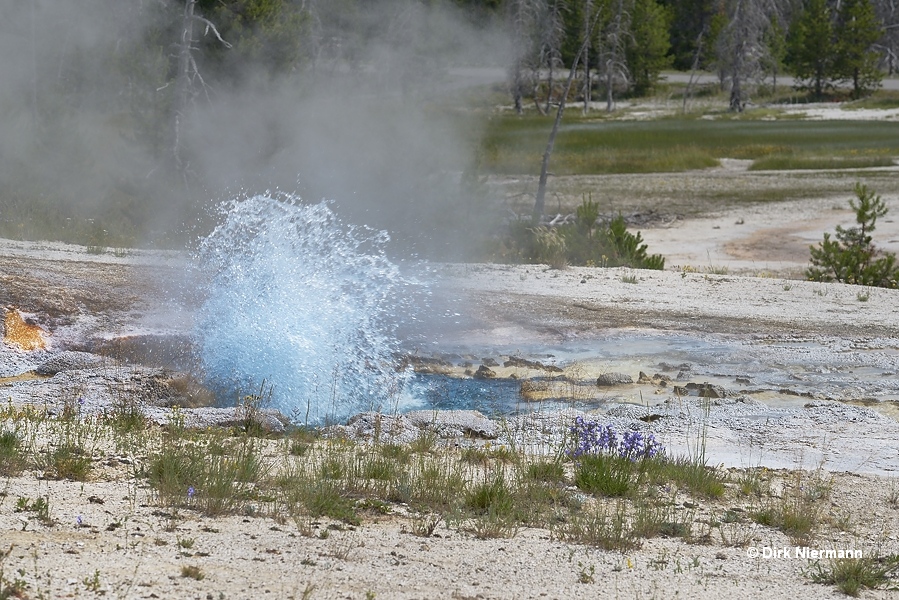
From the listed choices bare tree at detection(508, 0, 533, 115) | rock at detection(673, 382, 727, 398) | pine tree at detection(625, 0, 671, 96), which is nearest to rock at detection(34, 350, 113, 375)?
rock at detection(673, 382, 727, 398)

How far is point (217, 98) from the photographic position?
15328 millimetres

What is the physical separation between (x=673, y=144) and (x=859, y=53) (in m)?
25.2

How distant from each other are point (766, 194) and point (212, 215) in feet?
50.5

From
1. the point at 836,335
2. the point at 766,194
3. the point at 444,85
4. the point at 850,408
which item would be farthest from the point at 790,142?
the point at 850,408

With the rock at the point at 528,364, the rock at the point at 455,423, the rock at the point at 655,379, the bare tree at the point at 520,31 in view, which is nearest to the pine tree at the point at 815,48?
the bare tree at the point at 520,31

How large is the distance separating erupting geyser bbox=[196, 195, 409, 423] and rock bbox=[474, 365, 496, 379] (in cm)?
59

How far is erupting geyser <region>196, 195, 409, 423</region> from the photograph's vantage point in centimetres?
796

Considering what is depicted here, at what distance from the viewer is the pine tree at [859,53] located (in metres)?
55.4

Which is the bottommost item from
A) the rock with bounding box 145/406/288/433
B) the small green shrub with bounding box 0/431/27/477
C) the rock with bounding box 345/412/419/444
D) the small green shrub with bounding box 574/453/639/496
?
the rock with bounding box 345/412/419/444

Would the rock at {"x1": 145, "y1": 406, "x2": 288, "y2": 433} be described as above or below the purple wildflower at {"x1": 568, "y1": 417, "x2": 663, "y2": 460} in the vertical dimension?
below

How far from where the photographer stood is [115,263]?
11516mm

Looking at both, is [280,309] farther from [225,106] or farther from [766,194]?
[766,194]

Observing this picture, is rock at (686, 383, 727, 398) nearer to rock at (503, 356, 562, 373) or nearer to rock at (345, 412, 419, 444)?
rock at (503, 356, 562, 373)

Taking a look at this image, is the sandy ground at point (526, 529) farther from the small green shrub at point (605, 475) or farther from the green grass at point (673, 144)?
the green grass at point (673, 144)
